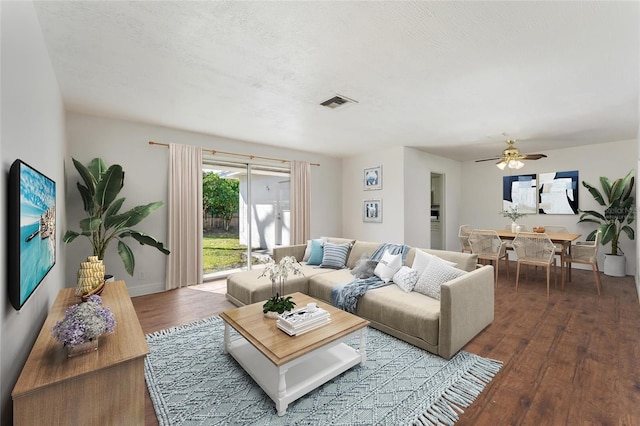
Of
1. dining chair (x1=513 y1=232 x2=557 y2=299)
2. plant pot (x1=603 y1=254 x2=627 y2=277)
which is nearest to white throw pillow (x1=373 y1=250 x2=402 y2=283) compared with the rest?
dining chair (x1=513 y1=232 x2=557 y2=299)

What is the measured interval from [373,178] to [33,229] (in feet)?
17.9

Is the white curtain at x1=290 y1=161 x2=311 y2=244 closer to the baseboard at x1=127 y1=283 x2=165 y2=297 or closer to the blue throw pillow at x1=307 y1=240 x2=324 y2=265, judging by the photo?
the blue throw pillow at x1=307 y1=240 x2=324 y2=265

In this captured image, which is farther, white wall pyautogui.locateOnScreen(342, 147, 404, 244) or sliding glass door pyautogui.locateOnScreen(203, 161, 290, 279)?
white wall pyautogui.locateOnScreen(342, 147, 404, 244)

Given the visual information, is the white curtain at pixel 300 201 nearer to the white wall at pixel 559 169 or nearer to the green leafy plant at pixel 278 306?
the green leafy plant at pixel 278 306

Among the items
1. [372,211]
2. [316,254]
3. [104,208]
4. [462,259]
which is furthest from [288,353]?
[372,211]

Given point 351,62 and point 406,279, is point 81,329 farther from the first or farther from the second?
point 406,279

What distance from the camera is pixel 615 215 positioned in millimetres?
4953

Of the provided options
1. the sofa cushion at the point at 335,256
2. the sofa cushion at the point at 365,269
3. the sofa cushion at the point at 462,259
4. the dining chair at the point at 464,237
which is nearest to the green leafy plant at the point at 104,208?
the sofa cushion at the point at 335,256

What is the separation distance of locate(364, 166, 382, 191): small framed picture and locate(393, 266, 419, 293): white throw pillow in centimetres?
313

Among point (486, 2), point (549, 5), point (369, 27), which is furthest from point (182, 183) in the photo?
point (549, 5)

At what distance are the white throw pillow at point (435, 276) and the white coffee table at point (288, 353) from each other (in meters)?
0.98

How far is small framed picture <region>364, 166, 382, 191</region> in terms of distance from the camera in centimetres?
601

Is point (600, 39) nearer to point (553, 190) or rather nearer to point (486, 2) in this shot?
point (486, 2)

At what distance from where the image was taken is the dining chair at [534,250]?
4127 millimetres
